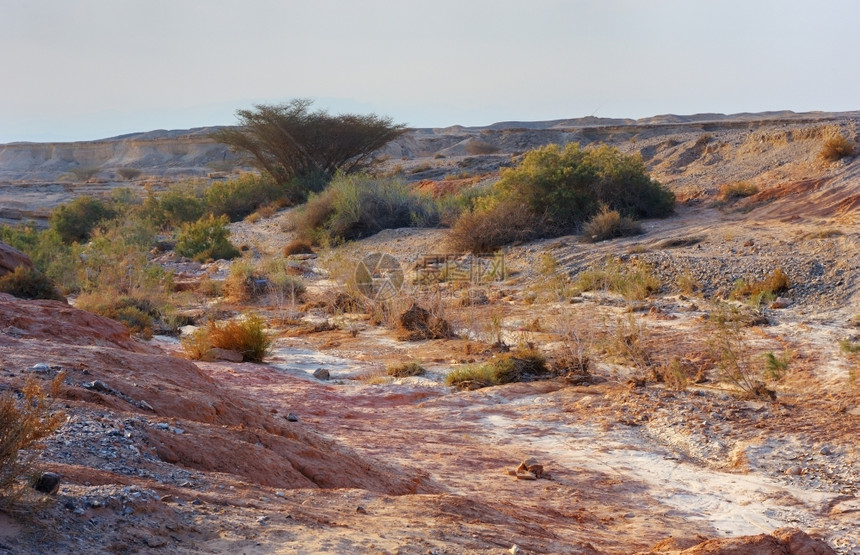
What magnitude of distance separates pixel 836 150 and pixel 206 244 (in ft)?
50.2

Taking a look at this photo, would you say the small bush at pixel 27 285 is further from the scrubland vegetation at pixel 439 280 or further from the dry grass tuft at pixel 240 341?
the dry grass tuft at pixel 240 341

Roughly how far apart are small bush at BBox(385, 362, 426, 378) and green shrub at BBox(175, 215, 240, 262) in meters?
12.9

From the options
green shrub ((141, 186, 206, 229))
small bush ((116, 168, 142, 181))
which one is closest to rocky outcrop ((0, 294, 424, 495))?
green shrub ((141, 186, 206, 229))

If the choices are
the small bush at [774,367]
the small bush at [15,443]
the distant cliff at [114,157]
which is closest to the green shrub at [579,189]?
the small bush at [774,367]

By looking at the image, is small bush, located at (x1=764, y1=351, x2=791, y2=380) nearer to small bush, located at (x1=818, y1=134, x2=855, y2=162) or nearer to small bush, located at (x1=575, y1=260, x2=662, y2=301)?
small bush, located at (x1=575, y1=260, x2=662, y2=301)

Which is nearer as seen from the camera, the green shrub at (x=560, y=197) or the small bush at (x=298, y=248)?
the green shrub at (x=560, y=197)

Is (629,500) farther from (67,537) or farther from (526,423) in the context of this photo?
(67,537)

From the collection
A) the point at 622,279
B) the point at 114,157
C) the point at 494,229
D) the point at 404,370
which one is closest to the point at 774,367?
the point at 404,370

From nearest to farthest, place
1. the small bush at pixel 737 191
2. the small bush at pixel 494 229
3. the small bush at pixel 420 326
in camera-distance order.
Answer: the small bush at pixel 420 326 < the small bush at pixel 494 229 < the small bush at pixel 737 191

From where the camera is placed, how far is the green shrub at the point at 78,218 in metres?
27.4

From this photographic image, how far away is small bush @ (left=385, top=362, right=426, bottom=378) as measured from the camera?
Result: 9602 mm

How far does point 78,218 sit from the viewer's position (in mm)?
27719

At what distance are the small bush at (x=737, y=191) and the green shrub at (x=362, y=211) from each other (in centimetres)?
706

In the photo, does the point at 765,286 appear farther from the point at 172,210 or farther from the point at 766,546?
the point at 172,210
